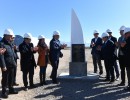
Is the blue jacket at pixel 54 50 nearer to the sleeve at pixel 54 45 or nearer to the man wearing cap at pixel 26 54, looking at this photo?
the sleeve at pixel 54 45

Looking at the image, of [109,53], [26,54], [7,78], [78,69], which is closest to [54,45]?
[26,54]

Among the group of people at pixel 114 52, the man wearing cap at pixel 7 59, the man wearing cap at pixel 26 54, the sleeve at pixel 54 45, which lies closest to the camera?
the man wearing cap at pixel 7 59

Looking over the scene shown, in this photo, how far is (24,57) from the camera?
10156mm

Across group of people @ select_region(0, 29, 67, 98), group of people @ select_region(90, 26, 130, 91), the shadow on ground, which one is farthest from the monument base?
group of people @ select_region(0, 29, 67, 98)

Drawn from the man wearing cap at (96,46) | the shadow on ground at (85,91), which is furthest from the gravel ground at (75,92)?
the man wearing cap at (96,46)

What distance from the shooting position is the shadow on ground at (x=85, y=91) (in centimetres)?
907

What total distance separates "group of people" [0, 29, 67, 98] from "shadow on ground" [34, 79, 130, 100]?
0.82 m

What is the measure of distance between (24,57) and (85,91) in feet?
8.00

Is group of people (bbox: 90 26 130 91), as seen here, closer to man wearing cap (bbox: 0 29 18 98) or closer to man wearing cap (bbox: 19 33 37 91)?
man wearing cap (bbox: 19 33 37 91)

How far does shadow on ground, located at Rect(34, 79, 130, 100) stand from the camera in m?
9.07

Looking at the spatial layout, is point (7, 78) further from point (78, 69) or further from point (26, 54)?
point (78, 69)

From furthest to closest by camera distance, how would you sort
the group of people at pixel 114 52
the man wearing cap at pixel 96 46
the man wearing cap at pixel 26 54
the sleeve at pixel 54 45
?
the man wearing cap at pixel 96 46 < the sleeve at pixel 54 45 < the man wearing cap at pixel 26 54 < the group of people at pixel 114 52

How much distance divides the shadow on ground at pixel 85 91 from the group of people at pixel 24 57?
823mm

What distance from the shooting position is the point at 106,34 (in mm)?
11562
